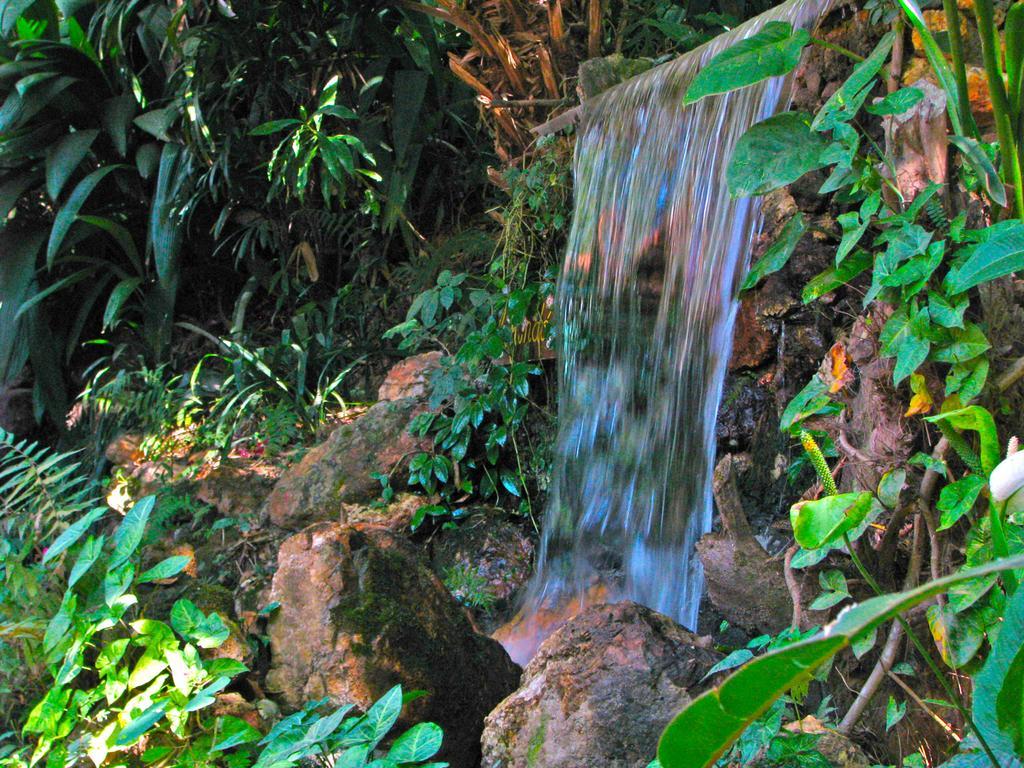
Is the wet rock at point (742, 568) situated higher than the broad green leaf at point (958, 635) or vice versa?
the broad green leaf at point (958, 635)

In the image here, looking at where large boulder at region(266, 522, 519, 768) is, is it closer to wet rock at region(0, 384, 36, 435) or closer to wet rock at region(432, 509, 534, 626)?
wet rock at region(432, 509, 534, 626)

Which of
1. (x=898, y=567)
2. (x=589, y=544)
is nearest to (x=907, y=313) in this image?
(x=898, y=567)

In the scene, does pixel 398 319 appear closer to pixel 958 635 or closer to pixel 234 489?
pixel 234 489

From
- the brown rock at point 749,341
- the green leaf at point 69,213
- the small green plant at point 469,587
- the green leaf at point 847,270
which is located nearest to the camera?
the green leaf at point 847,270

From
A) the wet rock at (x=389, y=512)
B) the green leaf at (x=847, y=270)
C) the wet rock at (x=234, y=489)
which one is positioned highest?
the green leaf at (x=847, y=270)

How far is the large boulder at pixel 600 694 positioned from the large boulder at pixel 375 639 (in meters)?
0.31

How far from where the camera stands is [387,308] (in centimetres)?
521

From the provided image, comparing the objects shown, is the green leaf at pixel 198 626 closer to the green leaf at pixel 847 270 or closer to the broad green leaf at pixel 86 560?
the broad green leaf at pixel 86 560

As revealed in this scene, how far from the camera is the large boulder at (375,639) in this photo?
Result: 2.03 m

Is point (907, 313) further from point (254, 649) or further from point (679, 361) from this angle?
point (254, 649)

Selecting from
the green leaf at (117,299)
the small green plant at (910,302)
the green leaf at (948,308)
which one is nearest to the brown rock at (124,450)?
the green leaf at (117,299)

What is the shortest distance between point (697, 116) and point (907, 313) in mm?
1390

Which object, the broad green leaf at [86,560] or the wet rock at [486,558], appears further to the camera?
the wet rock at [486,558]

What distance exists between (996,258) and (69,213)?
17.1 feet
